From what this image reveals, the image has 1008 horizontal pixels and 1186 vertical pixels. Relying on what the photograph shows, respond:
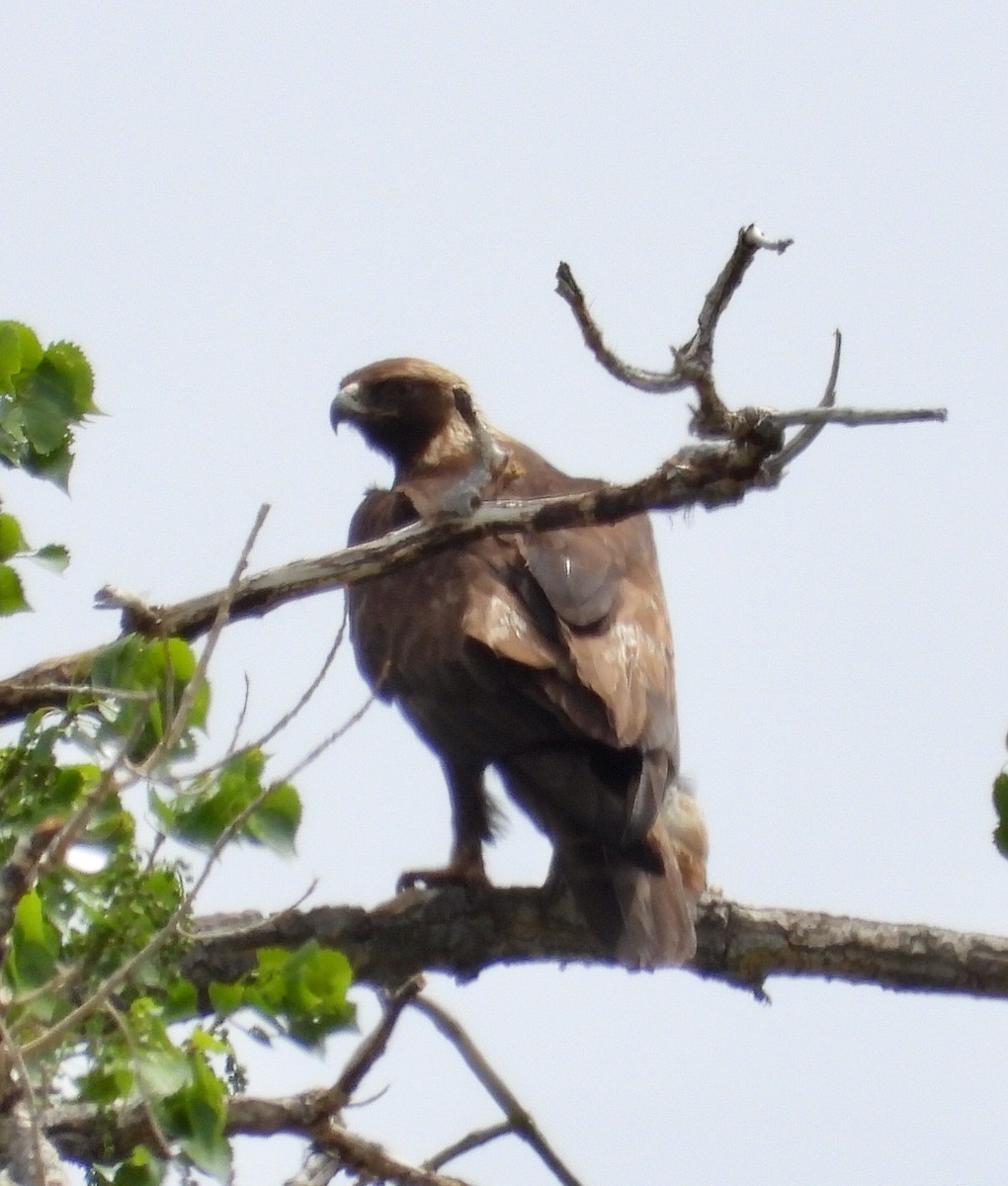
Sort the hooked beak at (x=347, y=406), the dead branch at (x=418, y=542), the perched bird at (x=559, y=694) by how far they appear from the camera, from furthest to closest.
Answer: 1. the hooked beak at (x=347, y=406)
2. the perched bird at (x=559, y=694)
3. the dead branch at (x=418, y=542)

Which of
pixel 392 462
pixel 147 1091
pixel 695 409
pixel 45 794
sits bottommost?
pixel 147 1091

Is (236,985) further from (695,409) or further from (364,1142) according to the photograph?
(695,409)

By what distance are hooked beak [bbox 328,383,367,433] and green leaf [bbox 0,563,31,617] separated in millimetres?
4220

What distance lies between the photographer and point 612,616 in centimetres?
598

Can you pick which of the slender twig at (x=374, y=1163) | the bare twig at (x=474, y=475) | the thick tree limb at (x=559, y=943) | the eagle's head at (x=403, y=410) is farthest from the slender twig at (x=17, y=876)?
the eagle's head at (x=403, y=410)

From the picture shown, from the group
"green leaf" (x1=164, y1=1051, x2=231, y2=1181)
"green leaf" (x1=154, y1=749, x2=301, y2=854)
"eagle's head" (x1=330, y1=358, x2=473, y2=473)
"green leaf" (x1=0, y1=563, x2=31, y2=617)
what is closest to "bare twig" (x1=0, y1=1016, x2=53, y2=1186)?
"green leaf" (x1=164, y1=1051, x2=231, y2=1181)

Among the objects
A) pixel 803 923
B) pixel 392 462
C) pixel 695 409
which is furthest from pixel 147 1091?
pixel 392 462

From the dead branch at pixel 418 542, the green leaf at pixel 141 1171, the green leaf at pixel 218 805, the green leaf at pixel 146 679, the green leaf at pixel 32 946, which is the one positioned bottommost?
the green leaf at pixel 141 1171

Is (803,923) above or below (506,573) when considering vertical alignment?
below

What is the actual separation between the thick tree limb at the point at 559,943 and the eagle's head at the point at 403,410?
9.02 feet

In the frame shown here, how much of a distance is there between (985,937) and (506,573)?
192 centimetres

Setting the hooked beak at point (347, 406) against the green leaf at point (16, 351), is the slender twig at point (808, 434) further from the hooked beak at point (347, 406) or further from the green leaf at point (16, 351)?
the hooked beak at point (347, 406)

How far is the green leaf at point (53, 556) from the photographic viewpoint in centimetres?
392

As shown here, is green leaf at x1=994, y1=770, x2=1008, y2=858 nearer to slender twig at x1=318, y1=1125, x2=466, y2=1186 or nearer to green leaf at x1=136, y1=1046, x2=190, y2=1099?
green leaf at x1=136, y1=1046, x2=190, y2=1099
